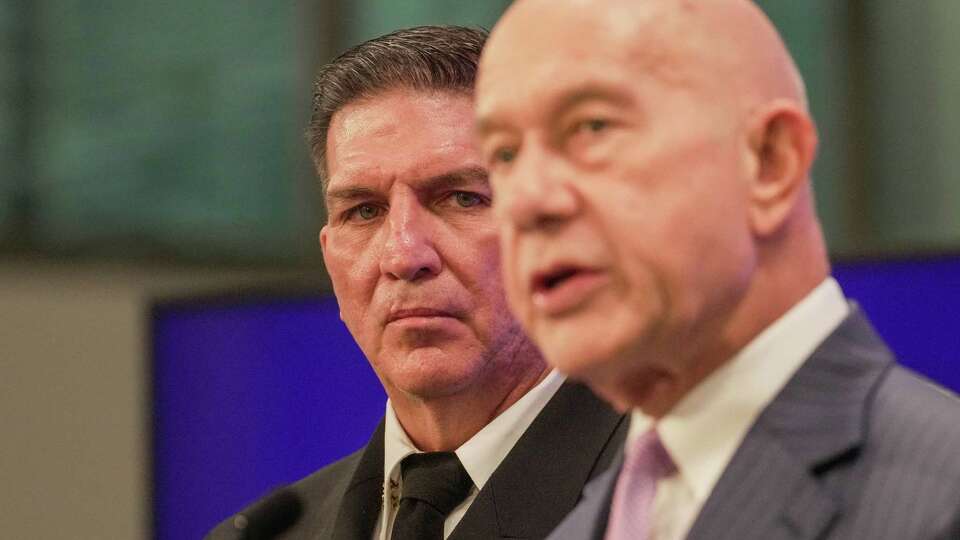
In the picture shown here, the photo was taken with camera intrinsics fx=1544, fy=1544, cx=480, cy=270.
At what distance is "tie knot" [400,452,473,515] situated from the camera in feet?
6.56

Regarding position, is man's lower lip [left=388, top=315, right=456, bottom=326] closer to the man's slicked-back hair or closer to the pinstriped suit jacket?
the man's slicked-back hair

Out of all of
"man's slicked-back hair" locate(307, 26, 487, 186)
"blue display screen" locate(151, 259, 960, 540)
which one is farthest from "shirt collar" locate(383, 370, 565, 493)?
"blue display screen" locate(151, 259, 960, 540)

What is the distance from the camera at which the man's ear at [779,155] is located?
4.02 ft

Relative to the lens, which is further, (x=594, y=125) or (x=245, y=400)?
(x=245, y=400)

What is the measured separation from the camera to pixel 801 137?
124cm

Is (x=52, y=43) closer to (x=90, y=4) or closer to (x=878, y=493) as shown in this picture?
(x=90, y=4)

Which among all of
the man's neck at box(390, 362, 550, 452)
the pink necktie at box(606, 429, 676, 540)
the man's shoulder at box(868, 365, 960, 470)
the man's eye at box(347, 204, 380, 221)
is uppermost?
the man's eye at box(347, 204, 380, 221)

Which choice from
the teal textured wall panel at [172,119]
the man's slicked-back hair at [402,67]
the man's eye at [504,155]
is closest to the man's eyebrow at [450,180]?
the man's slicked-back hair at [402,67]

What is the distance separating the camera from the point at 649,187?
1.19 m

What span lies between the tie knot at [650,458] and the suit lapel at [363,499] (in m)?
0.87

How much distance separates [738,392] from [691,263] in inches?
4.5

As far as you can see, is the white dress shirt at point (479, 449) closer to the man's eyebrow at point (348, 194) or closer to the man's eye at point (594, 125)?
the man's eyebrow at point (348, 194)

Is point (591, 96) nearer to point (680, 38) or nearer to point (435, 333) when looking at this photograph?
point (680, 38)

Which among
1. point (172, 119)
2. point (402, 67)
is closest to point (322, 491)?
point (402, 67)
